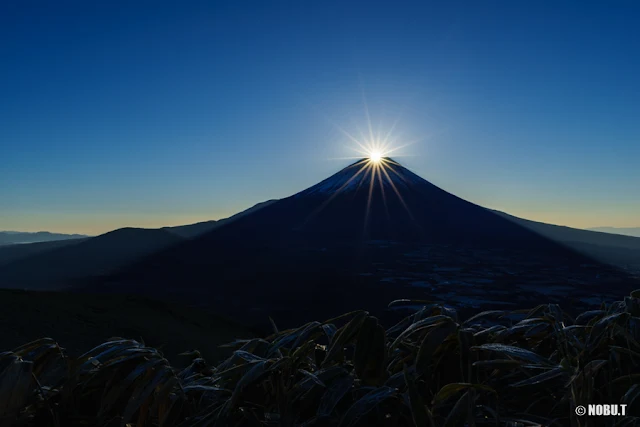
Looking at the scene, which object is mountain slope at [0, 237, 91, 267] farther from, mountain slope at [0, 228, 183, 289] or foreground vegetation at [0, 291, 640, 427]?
foreground vegetation at [0, 291, 640, 427]

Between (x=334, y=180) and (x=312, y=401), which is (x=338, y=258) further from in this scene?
(x=312, y=401)

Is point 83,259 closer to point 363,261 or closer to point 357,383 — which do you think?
point 363,261

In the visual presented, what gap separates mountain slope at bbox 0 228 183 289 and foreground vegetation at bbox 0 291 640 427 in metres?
35.9

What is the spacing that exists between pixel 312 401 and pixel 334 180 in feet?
230

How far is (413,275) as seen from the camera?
33062 millimetres

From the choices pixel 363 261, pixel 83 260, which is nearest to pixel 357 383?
pixel 363 261

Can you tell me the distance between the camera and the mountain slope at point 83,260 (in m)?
36.0

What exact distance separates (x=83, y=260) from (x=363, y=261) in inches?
1258

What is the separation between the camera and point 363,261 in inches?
1524

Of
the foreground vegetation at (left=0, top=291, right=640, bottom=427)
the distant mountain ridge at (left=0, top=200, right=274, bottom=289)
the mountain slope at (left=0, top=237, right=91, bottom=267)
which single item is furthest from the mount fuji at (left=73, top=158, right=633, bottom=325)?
the mountain slope at (left=0, top=237, right=91, bottom=267)

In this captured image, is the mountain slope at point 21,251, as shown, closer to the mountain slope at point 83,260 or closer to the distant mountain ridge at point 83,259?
the distant mountain ridge at point 83,259

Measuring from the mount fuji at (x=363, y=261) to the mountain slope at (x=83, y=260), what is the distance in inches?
171

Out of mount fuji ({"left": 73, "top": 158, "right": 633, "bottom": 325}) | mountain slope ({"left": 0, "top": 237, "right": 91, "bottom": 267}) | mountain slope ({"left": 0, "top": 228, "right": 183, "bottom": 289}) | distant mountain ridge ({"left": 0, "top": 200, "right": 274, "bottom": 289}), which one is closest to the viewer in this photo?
mount fuji ({"left": 73, "top": 158, "right": 633, "bottom": 325})

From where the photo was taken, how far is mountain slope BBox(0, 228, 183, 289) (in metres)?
36.0
